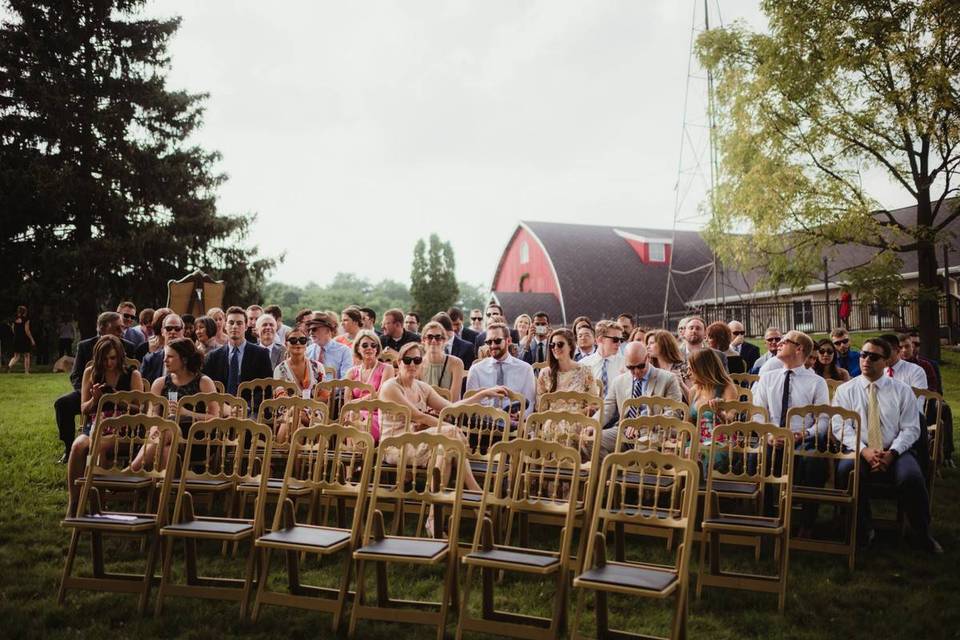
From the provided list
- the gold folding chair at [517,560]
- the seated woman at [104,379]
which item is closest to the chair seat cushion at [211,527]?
the gold folding chair at [517,560]

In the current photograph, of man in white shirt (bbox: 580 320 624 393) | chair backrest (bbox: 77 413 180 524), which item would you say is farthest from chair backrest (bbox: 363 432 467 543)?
man in white shirt (bbox: 580 320 624 393)

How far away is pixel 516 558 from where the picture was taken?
4.61 meters

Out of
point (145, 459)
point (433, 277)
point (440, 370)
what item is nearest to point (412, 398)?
point (440, 370)

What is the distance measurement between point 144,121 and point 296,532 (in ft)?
83.8

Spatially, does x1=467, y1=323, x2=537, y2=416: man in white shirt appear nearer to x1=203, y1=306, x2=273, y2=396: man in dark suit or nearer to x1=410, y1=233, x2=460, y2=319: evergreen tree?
x1=203, y1=306, x2=273, y2=396: man in dark suit

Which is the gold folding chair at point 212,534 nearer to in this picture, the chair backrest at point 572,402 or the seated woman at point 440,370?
the chair backrest at point 572,402

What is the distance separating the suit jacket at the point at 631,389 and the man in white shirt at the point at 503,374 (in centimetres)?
94

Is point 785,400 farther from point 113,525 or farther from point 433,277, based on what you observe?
point 433,277

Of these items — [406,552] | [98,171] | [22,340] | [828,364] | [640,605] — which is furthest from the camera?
[98,171]

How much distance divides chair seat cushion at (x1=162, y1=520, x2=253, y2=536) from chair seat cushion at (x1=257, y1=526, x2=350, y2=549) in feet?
0.68

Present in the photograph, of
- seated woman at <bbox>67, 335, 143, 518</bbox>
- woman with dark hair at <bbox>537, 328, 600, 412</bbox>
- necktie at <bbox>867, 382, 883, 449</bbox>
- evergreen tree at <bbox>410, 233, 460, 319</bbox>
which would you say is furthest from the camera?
evergreen tree at <bbox>410, 233, 460, 319</bbox>

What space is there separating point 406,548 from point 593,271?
40081 mm

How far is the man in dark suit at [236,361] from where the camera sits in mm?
8945

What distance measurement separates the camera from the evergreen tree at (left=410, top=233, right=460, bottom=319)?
2208 inches
